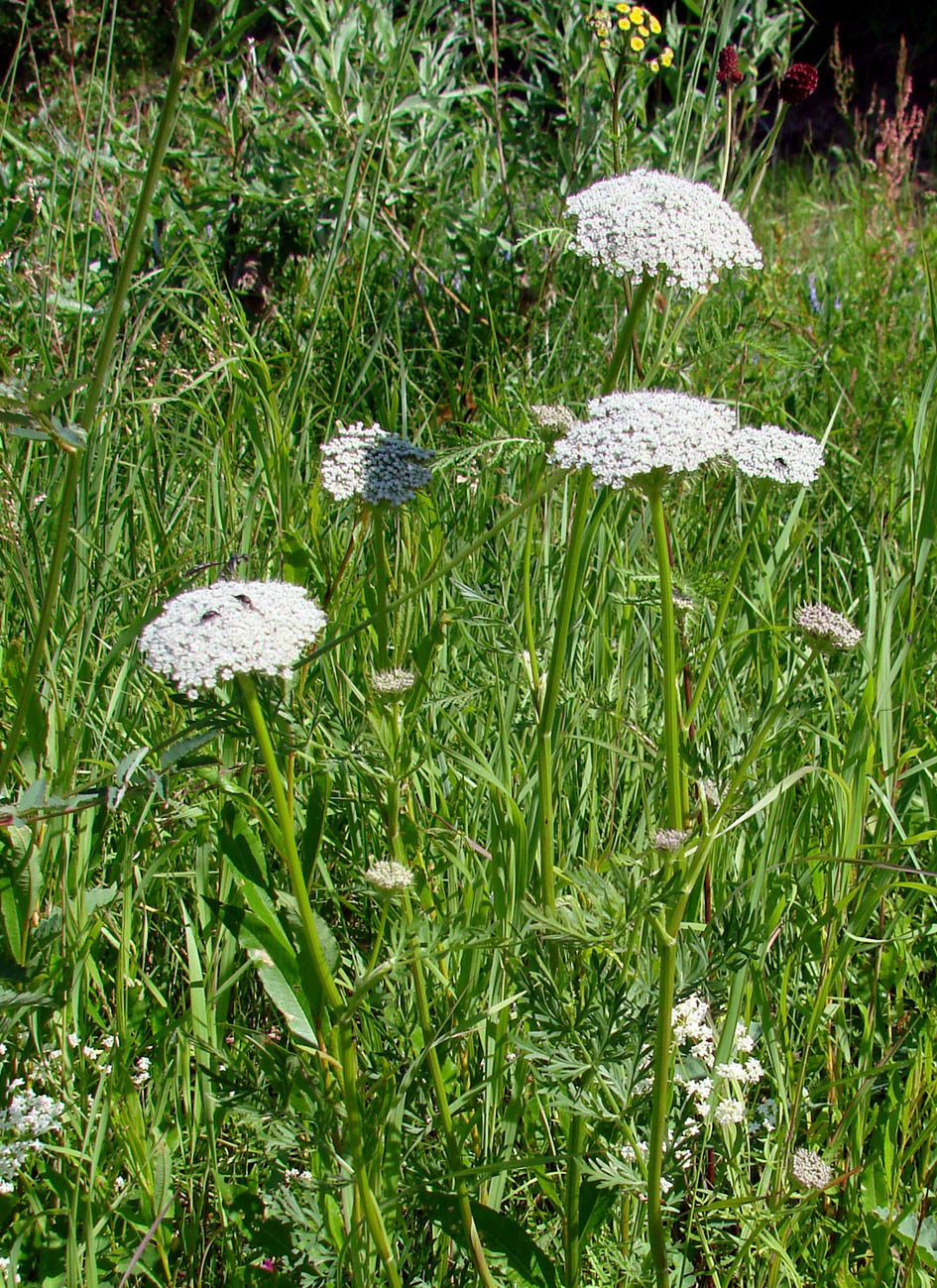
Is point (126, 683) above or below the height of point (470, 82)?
below

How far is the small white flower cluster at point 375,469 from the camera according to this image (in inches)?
57.6

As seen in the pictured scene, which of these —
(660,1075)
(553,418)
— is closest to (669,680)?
(660,1075)

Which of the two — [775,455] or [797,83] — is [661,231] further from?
[797,83]

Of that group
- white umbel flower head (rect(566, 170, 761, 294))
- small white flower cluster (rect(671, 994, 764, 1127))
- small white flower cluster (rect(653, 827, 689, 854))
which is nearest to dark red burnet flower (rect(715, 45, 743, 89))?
white umbel flower head (rect(566, 170, 761, 294))

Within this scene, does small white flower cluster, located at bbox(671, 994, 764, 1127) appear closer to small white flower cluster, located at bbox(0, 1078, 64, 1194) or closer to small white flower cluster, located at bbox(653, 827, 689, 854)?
small white flower cluster, located at bbox(653, 827, 689, 854)

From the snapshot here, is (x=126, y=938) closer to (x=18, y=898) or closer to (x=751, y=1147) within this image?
(x=18, y=898)

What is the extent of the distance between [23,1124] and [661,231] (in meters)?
1.30

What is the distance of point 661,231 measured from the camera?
1302 millimetres

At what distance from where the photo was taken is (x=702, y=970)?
1229 mm

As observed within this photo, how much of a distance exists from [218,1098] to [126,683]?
842mm

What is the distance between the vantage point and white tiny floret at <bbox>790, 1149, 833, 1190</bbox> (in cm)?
116

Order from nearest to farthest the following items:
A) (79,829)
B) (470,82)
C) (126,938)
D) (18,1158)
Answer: (18,1158)
(126,938)
(79,829)
(470,82)

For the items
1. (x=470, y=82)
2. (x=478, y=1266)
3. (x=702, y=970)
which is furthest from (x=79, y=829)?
(x=470, y=82)

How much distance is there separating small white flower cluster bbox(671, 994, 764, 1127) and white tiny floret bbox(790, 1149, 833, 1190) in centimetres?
8
